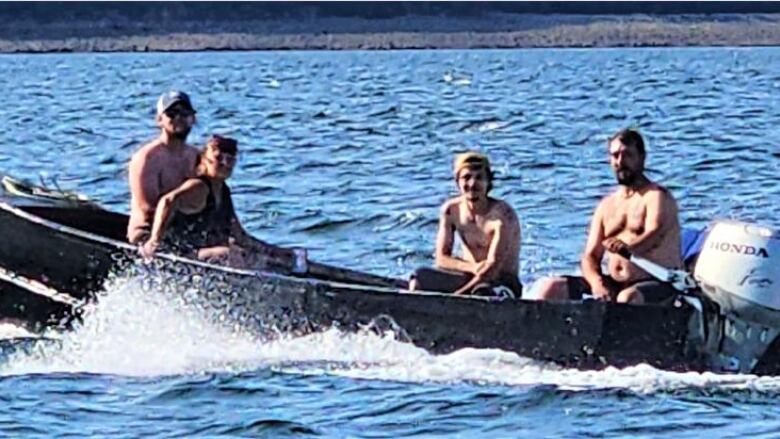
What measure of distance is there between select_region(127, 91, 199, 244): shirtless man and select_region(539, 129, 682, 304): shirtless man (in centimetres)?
248

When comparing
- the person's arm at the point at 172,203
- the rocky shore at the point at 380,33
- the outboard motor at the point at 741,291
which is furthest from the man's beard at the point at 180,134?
the rocky shore at the point at 380,33

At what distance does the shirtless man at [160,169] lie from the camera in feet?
48.0

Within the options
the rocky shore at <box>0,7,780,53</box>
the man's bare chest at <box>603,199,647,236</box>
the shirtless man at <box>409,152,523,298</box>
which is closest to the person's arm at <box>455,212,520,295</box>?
the shirtless man at <box>409,152,523,298</box>

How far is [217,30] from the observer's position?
107 meters

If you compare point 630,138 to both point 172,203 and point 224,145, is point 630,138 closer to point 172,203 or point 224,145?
point 224,145

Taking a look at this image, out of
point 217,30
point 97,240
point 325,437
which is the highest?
point 217,30

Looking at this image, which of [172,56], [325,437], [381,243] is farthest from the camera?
[172,56]

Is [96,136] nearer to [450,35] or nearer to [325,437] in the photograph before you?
[325,437]

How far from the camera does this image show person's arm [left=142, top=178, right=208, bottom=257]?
14336 mm

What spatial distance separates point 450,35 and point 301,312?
95.2m

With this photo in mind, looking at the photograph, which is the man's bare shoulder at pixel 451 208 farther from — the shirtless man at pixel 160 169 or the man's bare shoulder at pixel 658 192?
the shirtless man at pixel 160 169

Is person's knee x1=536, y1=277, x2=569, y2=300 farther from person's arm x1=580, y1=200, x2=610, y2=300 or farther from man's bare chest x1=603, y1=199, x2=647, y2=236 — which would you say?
man's bare chest x1=603, y1=199, x2=647, y2=236

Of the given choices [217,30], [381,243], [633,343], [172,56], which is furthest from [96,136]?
[217,30]

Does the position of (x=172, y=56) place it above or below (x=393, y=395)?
above
